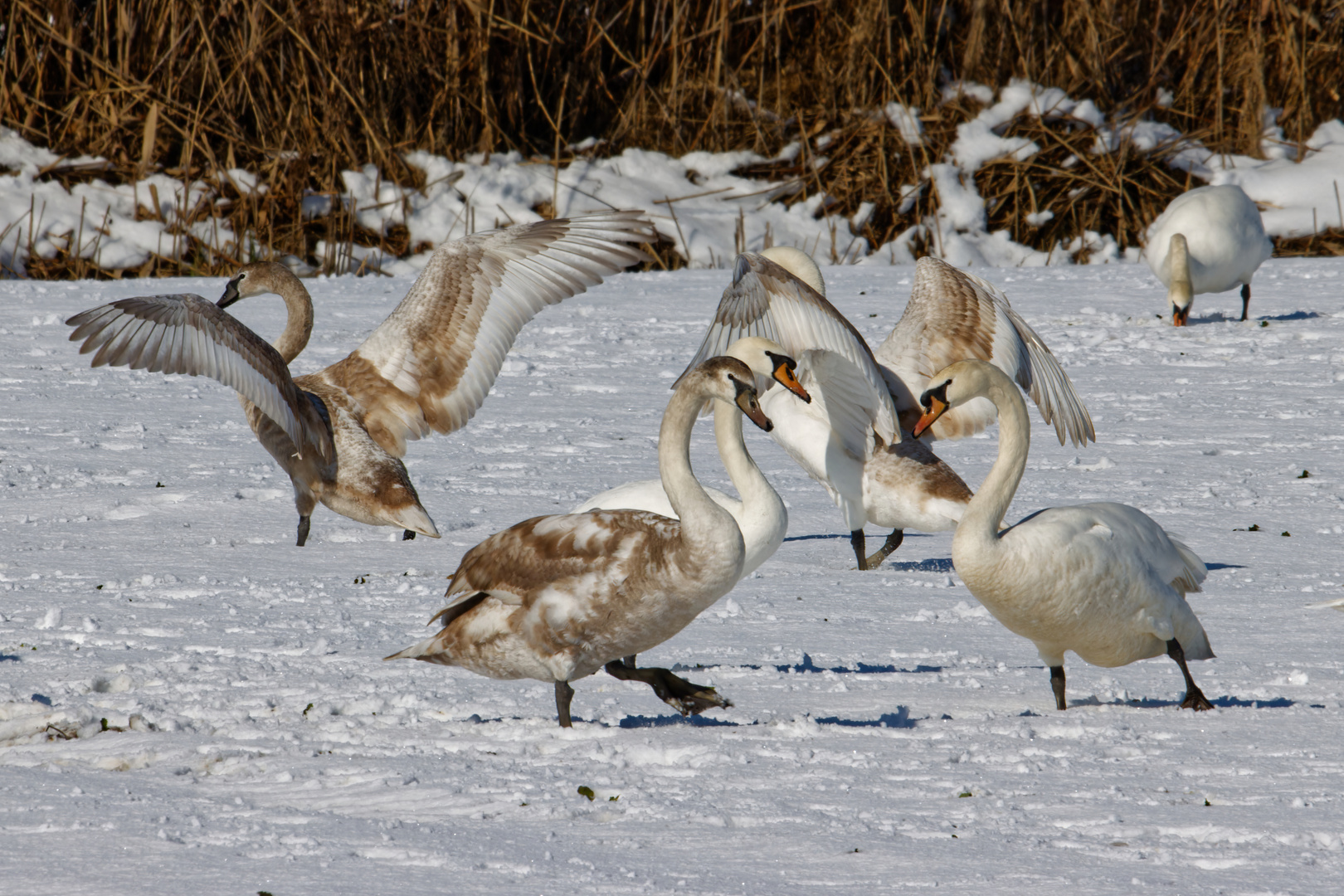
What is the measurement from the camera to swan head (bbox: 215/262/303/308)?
7.75m

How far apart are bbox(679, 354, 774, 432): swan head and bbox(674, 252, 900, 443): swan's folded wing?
1.91 m

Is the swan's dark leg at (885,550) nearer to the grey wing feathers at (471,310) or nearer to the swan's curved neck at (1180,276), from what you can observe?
the grey wing feathers at (471,310)

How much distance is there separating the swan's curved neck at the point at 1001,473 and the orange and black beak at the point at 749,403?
575mm

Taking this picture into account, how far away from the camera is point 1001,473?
4496 millimetres

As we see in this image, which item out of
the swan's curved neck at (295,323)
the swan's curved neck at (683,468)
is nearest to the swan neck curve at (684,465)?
the swan's curved neck at (683,468)

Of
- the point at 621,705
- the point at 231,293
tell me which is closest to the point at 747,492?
the point at 621,705

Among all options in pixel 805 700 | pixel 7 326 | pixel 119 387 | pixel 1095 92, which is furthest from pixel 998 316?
pixel 1095 92

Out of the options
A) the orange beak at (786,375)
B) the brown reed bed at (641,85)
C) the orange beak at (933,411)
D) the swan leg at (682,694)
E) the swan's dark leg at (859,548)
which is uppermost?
the brown reed bed at (641,85)

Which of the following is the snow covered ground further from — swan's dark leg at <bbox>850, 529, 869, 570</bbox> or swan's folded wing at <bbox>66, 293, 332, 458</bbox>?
swan's folded wing at <bbox>66, 293, 332, 458</bbox>

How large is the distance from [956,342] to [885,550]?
101 centimetres

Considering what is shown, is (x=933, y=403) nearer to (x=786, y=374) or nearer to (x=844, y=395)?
(x=786, y=374)

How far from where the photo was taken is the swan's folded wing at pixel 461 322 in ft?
23.2

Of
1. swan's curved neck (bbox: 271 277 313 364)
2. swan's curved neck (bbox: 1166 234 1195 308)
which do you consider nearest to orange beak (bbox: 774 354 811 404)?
swan's curved neck (bbox: 271 277 313 364)

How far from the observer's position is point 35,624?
196 inches
